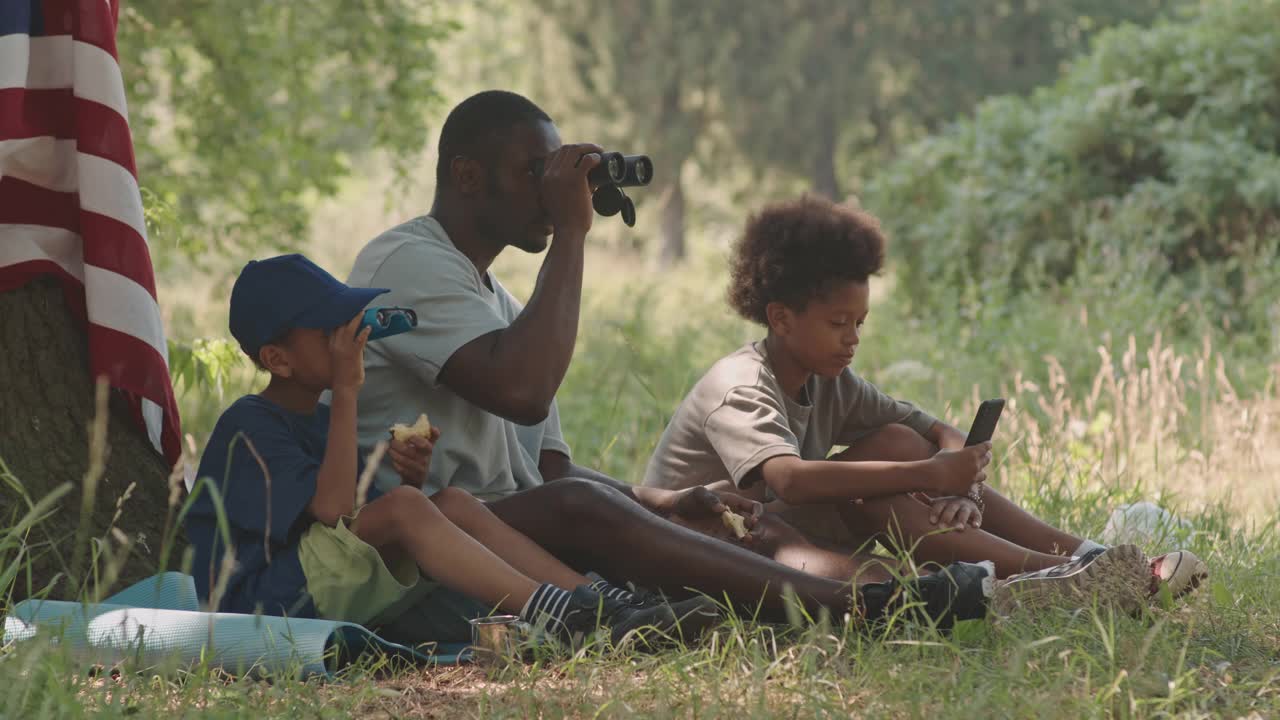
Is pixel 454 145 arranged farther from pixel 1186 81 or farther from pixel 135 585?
pixel 1186 81

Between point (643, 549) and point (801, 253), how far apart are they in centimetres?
109

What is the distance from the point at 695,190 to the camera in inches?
1147

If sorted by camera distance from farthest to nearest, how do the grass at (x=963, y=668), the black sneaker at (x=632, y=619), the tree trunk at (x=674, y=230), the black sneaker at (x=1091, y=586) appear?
the tree trunk at (x=674, y=230) < the black sneaker at (x=1091, y=586) < the black sneaker at (x=632, y=619) < the grass at (x=963, y=668)

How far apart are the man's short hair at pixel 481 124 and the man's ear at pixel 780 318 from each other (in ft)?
2.67

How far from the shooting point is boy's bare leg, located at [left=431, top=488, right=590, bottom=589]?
9.70 ft

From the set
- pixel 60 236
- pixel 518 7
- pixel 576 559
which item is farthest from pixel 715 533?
pixel 518 7

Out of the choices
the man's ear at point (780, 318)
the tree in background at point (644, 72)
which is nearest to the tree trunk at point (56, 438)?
the man's ear at point (780, 318)

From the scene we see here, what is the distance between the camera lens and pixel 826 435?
371cm

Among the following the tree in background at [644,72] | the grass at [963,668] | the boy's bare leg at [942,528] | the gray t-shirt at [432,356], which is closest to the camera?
the grass at [963,668]

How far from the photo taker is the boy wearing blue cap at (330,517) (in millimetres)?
2795

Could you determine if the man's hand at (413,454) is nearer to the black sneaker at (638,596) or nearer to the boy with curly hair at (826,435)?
the black sneaker at (638,596)

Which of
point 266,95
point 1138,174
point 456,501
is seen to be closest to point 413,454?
point 456,501

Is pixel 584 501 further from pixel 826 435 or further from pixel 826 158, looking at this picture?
pixel 826 158

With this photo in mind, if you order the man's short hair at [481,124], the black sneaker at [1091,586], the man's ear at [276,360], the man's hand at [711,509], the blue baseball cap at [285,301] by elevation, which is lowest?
the black sneaker at [1091,586]
